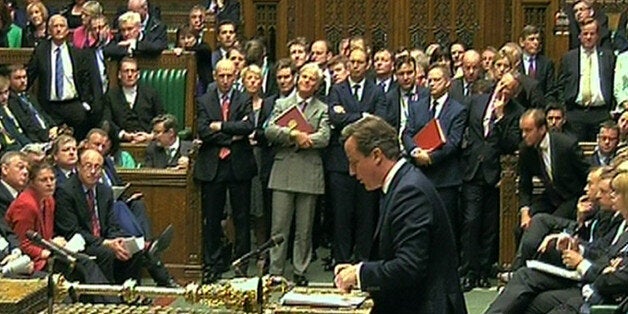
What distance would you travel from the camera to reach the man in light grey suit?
1139cm

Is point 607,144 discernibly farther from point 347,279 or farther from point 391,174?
point 347,279

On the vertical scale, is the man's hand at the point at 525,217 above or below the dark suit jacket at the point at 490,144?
below

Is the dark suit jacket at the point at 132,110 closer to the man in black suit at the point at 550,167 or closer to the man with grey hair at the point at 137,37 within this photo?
the man with grey hair at the point at 137,37

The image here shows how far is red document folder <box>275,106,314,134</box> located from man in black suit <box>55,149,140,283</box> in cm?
190

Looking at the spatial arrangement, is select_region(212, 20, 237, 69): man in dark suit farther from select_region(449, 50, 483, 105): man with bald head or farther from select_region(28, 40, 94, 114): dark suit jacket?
select_region(449, 50, 483, 105): man with bald head

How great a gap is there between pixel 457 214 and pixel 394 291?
6.07m

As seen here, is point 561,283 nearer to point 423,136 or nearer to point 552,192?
point 552,192

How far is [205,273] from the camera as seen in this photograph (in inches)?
457

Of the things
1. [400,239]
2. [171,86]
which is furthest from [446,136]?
[400,239]

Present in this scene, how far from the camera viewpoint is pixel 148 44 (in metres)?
14.0

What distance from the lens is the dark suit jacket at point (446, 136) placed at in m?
11.5

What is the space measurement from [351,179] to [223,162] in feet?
3.49

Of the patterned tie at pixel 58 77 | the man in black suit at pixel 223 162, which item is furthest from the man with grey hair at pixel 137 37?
the man in black suit at pixel 223 162

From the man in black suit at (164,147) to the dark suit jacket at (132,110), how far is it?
833mm
